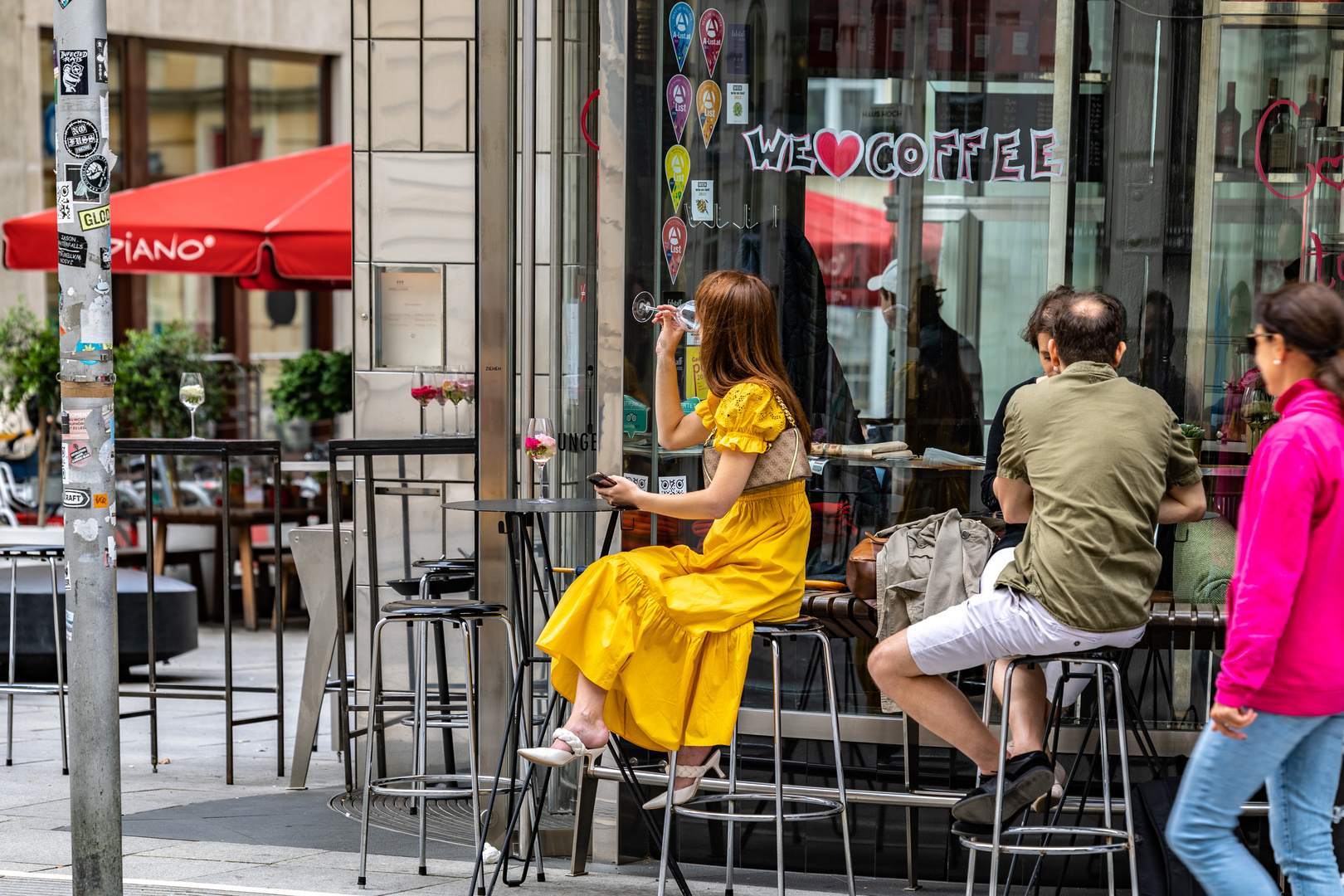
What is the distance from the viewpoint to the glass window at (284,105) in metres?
18.4

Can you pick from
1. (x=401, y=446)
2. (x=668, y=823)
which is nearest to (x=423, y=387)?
(x=401, y=446)

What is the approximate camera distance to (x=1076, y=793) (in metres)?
4.84

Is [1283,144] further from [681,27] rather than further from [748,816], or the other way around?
[748,816]

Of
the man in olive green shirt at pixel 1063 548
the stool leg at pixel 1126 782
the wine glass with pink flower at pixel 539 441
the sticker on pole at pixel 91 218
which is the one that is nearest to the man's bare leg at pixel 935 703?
the man in olive green shirt at pixel 1063 548

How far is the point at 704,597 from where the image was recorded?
14.3ft

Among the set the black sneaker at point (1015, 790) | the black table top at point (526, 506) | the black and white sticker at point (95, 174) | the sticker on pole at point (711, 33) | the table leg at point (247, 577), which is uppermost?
the sticker on pole at point (711, 33)

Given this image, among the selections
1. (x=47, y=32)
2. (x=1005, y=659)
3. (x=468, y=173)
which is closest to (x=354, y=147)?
(x=468, y=173)

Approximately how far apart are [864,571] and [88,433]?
227cm

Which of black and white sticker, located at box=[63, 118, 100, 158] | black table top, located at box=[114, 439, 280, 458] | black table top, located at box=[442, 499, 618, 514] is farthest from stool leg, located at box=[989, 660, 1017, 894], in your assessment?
black table top, located at box=[114, 439, 280, 458]

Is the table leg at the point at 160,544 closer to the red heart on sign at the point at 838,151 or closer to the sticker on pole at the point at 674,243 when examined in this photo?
the sticker on pole at the point at 674,243

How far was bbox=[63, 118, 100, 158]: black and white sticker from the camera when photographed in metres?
3.89

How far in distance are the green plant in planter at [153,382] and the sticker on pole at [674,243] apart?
630 cm

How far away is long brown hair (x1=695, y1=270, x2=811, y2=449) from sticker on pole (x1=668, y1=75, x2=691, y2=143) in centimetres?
99

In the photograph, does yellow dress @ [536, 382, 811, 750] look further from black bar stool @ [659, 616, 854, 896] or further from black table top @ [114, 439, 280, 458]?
black table top @ [114, 439, 280, 458]
